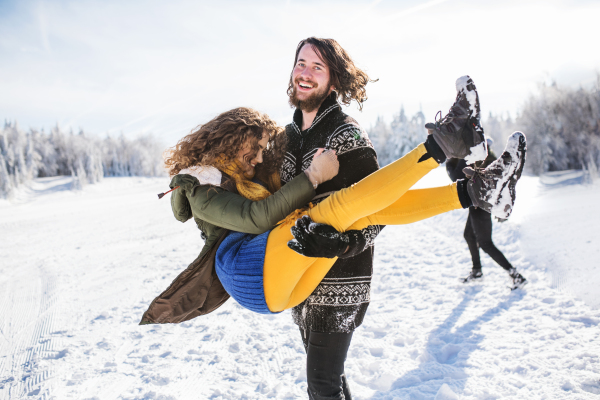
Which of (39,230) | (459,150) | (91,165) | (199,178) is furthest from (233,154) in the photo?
(91,165)

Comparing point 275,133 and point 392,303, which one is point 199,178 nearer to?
point 275,133

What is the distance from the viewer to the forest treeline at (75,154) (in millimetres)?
44156

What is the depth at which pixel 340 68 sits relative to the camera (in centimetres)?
212

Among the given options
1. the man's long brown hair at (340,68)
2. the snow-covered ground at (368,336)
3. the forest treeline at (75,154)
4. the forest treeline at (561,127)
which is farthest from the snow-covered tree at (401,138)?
the man's long brown hair at (340,68)

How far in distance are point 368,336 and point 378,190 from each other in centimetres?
262

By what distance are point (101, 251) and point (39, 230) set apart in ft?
17.7

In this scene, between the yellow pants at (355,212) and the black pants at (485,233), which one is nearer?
the yellow pants at (355,212)

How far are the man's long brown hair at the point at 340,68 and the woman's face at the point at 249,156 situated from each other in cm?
58

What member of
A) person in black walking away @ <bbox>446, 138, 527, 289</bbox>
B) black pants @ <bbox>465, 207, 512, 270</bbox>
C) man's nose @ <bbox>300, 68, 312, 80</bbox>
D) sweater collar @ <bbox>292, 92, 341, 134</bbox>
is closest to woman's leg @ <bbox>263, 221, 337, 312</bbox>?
sweater collar @ <bbox>292, 92, 341, 134</bbox>

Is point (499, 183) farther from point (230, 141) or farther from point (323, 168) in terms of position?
point (230, 141)

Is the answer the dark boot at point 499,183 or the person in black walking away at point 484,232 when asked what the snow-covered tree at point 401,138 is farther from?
the dark boot at point 499,183

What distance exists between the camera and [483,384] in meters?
2.64

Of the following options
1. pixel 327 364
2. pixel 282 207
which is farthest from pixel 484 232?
pixel 282 207

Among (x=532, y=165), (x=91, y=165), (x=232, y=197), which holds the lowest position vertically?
(x=532, y=165)
